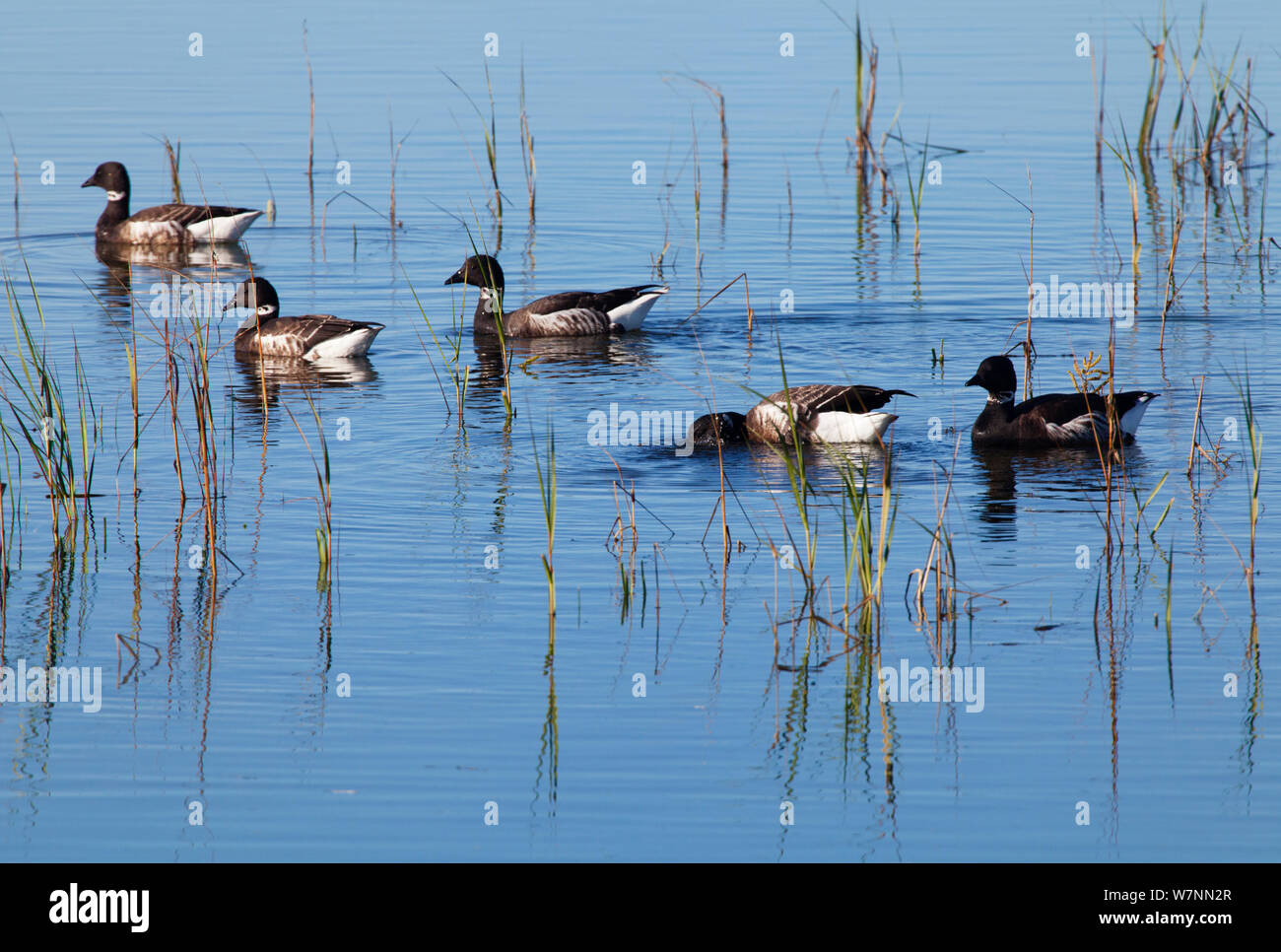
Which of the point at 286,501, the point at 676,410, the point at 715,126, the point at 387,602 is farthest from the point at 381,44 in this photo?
the point at 387,602

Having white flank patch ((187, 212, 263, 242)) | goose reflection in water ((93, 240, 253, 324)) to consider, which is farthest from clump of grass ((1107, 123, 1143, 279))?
white flank patch ((187, 212, 263, 242))

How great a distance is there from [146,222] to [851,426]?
1140cm

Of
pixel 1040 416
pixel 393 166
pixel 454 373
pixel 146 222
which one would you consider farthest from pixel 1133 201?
pixel 146 222

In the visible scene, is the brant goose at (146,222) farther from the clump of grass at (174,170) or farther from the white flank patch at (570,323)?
the white flank patch at (570,323)

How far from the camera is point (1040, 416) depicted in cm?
1188

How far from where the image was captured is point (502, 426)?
12.7 metres

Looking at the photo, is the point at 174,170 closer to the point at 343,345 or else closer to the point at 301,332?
the point at 301,332

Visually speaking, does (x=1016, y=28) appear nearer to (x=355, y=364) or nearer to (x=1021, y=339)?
(x=1021, y=339)

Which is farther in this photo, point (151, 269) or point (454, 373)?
point (151, 269)

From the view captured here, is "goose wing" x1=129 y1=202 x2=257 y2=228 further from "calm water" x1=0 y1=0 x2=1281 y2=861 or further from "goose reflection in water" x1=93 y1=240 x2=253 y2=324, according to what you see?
"calm water" x1=0 y1=0 x2=1281 y2=861

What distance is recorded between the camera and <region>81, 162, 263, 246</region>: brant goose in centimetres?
2003

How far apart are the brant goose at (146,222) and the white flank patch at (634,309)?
571 cm

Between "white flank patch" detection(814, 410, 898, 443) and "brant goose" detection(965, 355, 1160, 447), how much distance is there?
70cm

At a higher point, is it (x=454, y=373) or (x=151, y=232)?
(x=151, y=232)
